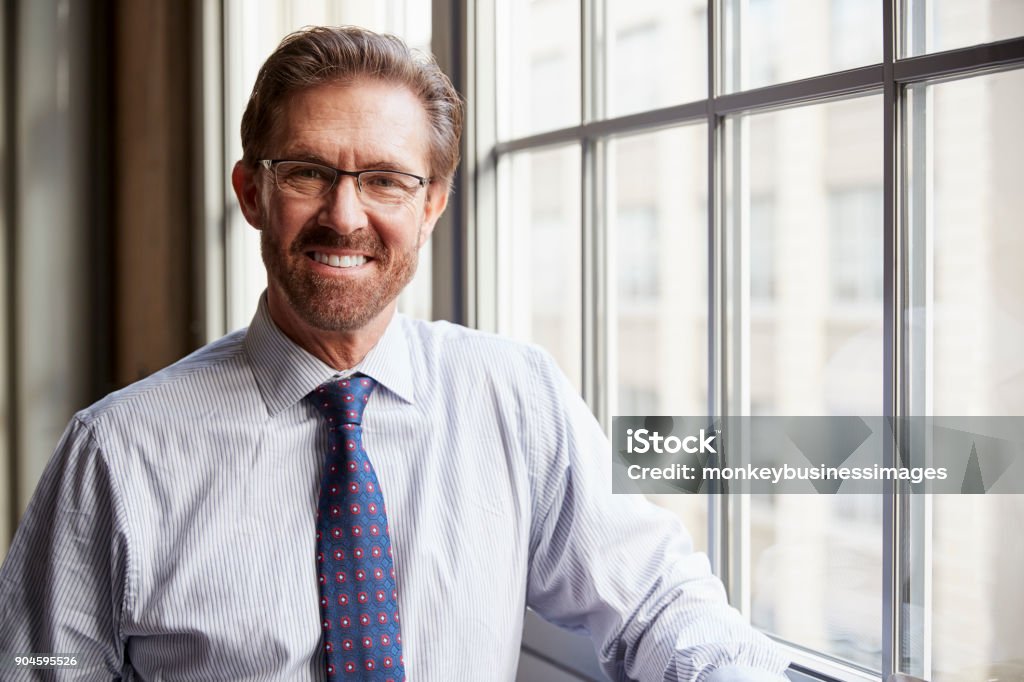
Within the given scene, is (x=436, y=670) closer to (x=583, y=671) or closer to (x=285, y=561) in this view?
(x=285, y=561)

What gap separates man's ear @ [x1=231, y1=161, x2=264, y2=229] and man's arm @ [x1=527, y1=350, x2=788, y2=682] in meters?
0.53

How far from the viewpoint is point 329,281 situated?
1240 millimetres

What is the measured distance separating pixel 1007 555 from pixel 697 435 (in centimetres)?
48

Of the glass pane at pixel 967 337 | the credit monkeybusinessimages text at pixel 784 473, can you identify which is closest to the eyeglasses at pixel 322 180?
the credit monkeybusinessimages text at pixel 784 473

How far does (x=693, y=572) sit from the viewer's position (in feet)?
4.12

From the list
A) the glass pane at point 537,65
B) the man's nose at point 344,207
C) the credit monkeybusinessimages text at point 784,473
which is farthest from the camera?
the glass pane at point 537,65

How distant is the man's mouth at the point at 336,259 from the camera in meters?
1.24

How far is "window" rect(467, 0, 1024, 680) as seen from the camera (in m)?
1.07

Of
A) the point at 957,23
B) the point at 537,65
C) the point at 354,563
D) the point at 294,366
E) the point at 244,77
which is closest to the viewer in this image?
the point at 957,23

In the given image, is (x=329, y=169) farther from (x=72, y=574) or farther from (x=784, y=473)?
(x=784, y=473)

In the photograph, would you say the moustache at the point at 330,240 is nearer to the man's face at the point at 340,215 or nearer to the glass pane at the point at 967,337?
the man's face at the point at 340,215

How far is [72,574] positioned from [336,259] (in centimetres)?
56

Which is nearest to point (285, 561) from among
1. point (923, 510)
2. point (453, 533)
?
point (453, 533)

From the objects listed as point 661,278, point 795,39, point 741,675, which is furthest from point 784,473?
point 795,39
